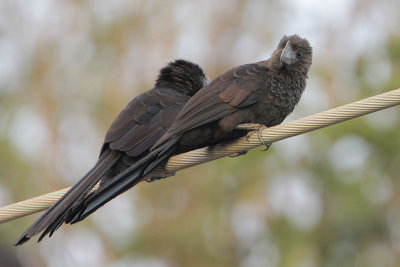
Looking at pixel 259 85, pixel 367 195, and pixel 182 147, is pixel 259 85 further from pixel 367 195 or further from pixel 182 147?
pixel 367 195

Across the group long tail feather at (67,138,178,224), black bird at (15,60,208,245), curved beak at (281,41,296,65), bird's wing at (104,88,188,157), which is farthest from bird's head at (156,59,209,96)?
long tail feather at (67,138,178,224)

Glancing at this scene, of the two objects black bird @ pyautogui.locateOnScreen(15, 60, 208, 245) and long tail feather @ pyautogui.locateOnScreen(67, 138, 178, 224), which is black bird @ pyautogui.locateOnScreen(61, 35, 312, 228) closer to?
long tail feather @ pyautogui.locateOnScreen(67, 138, 178, 224)

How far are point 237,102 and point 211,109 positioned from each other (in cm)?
20

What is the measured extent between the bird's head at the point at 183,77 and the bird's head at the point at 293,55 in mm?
1042

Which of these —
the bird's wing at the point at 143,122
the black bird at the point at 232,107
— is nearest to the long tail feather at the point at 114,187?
the black bird at the point at 232,107

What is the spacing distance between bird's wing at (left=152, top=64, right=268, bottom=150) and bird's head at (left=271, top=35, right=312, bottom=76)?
19 cm

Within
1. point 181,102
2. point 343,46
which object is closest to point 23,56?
point 343,46

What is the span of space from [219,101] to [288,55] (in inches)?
27.5

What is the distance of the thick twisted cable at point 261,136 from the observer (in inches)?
155

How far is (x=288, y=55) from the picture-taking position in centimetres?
519

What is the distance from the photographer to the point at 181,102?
5.77 m

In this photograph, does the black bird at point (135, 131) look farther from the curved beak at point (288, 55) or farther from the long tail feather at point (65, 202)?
the curved beak at point (288, 55)

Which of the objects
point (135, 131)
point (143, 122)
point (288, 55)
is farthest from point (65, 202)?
point (288, 55)

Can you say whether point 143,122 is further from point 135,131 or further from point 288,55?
point 288,55
